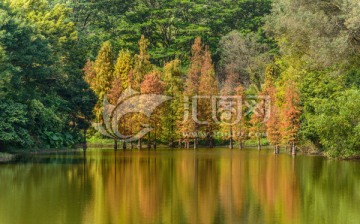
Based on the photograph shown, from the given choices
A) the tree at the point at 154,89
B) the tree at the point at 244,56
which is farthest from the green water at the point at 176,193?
the tree at the point at 244,56

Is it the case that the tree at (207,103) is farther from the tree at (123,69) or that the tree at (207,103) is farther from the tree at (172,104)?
the tree at (123,69)

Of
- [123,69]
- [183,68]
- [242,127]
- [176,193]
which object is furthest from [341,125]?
[183,68]

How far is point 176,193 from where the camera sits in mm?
18891

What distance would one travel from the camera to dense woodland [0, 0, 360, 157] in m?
33.7

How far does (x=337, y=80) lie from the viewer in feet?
123

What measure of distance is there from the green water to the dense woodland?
581 cm

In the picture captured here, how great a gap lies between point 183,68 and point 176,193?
122 feet

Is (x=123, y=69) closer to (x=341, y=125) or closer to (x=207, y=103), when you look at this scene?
(x=207, y=103)

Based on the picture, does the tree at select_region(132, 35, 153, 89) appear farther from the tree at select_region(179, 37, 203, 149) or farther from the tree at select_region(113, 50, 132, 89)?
the tree at select_region(179, 37, 203, 149)

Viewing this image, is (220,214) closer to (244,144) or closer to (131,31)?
(244,144)

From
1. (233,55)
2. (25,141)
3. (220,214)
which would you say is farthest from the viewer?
(233,55)

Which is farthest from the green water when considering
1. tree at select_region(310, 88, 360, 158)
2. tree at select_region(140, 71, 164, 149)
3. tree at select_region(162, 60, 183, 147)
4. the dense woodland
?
tree at select_region(162, 60, 183, 147)

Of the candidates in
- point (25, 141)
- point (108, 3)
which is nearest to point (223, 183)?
point (25, 141)

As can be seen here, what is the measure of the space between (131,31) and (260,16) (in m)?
12.7
